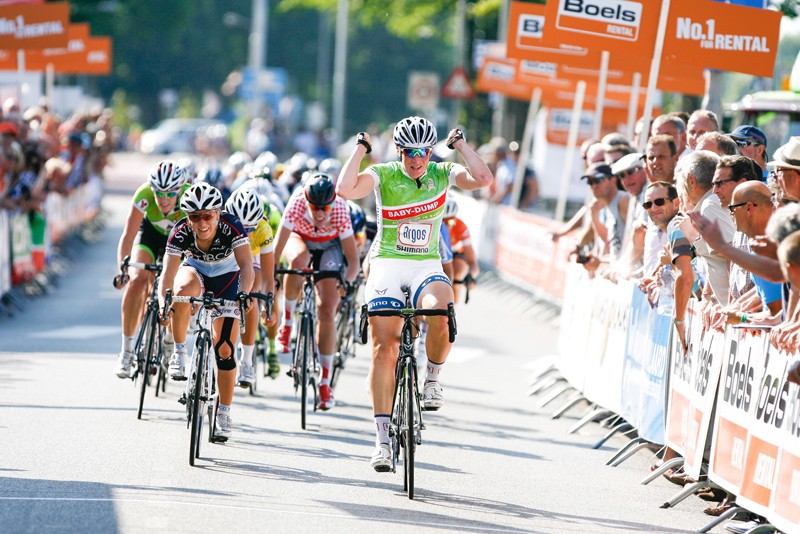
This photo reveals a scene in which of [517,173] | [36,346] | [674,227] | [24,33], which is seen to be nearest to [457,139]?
[674,227]

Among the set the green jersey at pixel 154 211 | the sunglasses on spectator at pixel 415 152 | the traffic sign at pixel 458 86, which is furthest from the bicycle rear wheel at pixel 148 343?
the traffic sign at pixel 458 86

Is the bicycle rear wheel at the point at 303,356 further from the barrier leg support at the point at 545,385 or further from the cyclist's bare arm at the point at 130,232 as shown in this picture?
the barrier leg support at the point at 545,385

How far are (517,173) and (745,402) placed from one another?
1933 cm

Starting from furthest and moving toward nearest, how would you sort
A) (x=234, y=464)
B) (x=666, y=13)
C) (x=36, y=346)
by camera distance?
1. (x=36, y=346)
2. (x=666, y=13)
3. (x=234, y=464)

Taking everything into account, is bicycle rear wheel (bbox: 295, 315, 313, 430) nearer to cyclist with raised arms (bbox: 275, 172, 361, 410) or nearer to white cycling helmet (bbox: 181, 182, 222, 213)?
cyclist with raised arms (bbox: 275, 172, 361, 410)

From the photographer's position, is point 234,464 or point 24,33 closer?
point 234,464

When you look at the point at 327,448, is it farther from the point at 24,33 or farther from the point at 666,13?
the point at 24,33

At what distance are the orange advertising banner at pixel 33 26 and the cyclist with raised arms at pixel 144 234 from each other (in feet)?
37.0

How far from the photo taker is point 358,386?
14.2 metres

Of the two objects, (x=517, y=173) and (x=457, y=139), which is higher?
(x=457, y=139)

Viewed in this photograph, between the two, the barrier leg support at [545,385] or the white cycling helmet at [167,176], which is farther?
the barrier leg support at [545,385]

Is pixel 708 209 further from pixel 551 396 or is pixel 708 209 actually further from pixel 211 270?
pixel 551 396

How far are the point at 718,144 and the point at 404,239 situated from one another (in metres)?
2.58

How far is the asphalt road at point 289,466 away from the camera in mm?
8164
